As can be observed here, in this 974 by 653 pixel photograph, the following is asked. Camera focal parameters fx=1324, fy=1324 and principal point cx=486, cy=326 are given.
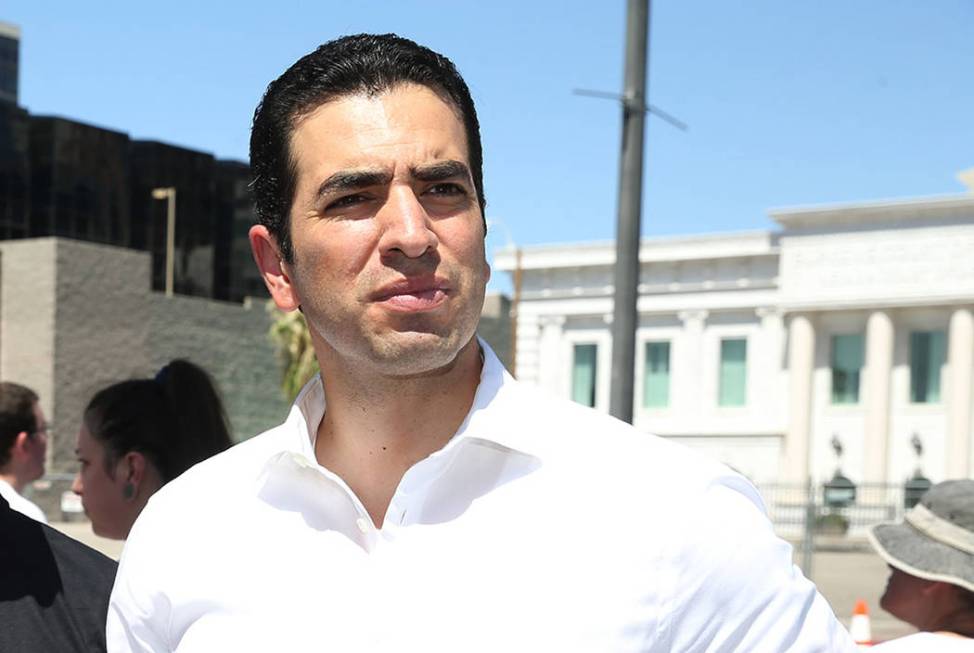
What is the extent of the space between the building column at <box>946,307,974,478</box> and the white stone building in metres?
0.05

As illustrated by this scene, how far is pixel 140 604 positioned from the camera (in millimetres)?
2049

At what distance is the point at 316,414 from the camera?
2242 mm

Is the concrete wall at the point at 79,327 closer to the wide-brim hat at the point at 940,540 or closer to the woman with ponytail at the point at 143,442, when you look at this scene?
the woman with ponytail at the point at 143,442

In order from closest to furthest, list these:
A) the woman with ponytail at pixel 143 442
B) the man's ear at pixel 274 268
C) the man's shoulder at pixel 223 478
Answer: the man's shoulder at pixel 223 478, the man's ear at pixel 274 268, the woman with ponytail at pixel 143 442

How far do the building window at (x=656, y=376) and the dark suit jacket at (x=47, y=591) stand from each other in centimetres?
5298

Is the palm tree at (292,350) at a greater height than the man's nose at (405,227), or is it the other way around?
the man's nose at (405,227)

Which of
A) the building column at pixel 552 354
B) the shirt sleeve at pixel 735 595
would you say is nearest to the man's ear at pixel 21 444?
the shirt sleeve at pixel 735 595

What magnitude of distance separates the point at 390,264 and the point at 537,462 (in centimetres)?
37

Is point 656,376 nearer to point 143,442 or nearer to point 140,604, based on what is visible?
point 143,442

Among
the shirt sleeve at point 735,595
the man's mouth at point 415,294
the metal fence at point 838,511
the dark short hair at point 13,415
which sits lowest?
the metal fence at point 838,511

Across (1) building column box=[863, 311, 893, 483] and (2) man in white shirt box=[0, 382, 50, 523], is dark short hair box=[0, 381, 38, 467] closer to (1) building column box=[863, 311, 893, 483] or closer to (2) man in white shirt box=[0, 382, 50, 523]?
(2) man in white shirt box=[0, 382, 50, 523]

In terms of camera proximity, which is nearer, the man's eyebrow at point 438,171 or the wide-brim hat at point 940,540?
the man's eyebrow at point 438,171

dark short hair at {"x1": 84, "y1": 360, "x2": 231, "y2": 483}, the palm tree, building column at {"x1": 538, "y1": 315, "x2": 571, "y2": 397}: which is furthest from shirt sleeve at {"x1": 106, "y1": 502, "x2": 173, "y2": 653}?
building column at {"x1": 538, "y1": 315, "x2": 571, "y2": 397}

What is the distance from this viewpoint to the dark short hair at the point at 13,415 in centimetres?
604
